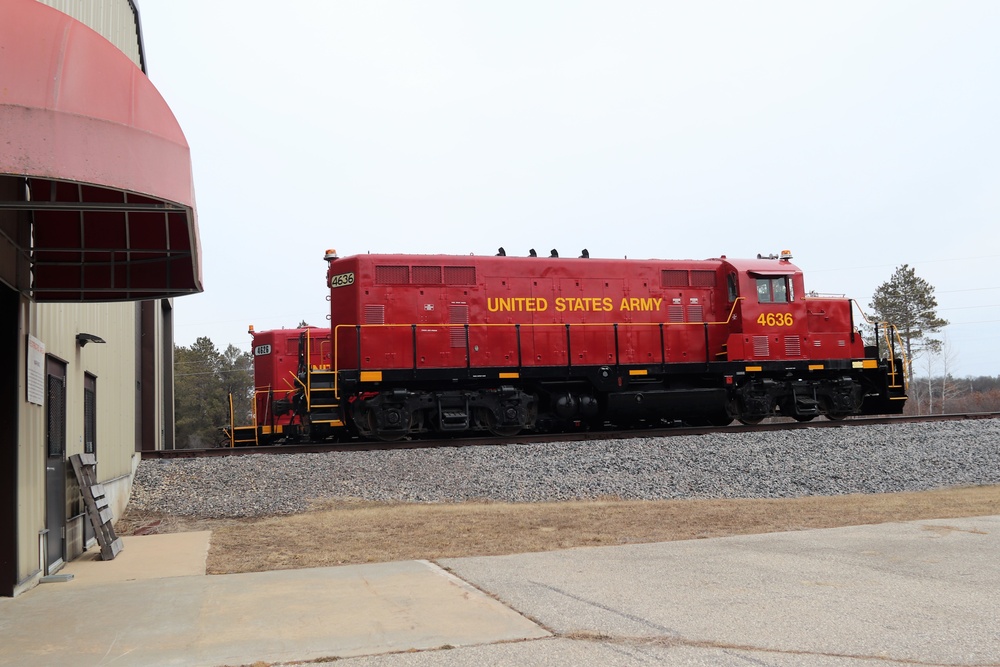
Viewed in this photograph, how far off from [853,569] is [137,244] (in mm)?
6072

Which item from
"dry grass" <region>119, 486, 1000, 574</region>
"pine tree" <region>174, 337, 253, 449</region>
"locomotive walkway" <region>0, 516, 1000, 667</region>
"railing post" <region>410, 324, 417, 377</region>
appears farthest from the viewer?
"pine tree" <region>174, 337, 253, 449</region>

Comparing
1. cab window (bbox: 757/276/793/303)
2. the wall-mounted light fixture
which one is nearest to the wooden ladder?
the wall-mounted light fixture

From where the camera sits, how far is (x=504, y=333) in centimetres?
1675

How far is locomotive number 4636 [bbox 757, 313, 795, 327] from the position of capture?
17.9 m

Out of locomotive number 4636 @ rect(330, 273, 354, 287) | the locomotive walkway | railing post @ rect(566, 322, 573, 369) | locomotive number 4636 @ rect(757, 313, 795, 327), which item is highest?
locomotive number 4636 @ rect(330, 273, 354, 287)

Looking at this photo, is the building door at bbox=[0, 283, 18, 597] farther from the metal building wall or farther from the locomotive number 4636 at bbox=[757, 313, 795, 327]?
the locomotive number 4636 at bbox=[757, 313, 795, 327]

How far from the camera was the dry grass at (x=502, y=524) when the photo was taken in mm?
7559

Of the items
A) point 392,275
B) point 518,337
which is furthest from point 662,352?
point 392,275

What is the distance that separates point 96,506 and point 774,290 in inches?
570

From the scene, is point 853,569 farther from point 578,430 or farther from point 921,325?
point 921,325

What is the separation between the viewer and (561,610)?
4969 millimetres

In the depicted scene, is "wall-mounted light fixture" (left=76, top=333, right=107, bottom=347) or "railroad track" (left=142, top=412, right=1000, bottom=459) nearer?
"wall-mounted light fixture" (left=76, top=333, right=107, bottom=347)

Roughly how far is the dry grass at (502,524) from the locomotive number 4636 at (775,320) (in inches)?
259

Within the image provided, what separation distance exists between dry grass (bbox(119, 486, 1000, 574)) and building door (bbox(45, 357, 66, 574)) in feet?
4.37
